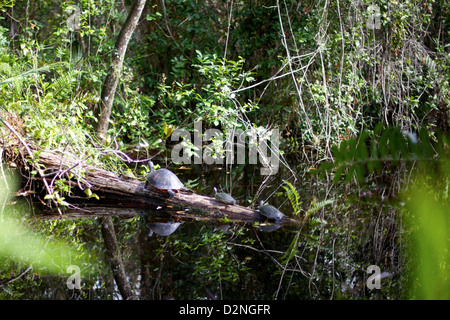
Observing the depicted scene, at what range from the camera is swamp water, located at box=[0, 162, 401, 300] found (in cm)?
230

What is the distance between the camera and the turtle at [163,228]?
130 inches

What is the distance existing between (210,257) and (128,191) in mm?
1451

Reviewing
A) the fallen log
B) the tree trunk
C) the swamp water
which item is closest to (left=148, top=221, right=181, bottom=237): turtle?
the swamp water

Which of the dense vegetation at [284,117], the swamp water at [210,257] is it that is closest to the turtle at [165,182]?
the swamp water at [210,257]

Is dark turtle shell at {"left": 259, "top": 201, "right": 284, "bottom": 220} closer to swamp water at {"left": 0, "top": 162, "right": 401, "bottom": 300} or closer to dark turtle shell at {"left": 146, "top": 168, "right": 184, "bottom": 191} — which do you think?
swamp water at {"left": 0, "top": 162, "right": 401, "bottom": 300}

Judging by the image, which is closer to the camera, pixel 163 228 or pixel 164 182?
pixel 163 228

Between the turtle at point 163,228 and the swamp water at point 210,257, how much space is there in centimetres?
4

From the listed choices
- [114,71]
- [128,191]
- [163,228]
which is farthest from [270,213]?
[114,71]

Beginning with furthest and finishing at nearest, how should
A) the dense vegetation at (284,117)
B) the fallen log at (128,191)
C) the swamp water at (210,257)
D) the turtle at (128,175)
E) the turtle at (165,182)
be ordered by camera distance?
the turtle at (128,175), the turtle at (165,182), the fallen log at (128,191), the swamp water at (210,257), the dense vegetation at (284,117)

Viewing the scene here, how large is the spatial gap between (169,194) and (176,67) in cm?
308

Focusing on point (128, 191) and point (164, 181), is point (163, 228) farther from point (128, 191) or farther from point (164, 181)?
point (128, 191)

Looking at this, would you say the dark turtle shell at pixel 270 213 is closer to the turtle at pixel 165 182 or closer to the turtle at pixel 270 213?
the turtle at pixel 270 213

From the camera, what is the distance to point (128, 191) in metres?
4.04

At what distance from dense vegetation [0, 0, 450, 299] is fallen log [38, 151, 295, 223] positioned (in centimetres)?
16
